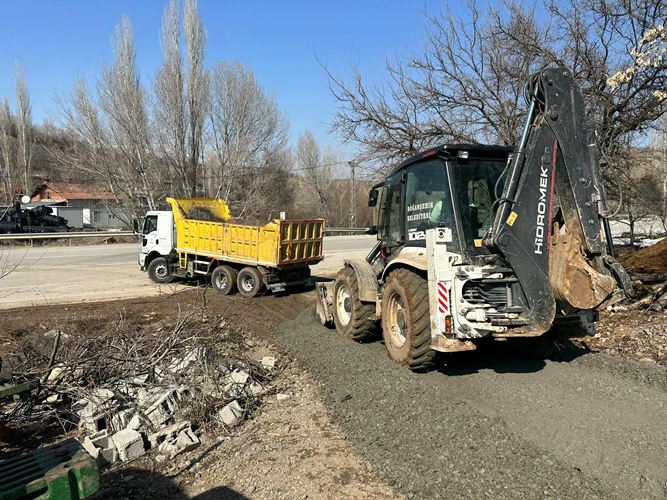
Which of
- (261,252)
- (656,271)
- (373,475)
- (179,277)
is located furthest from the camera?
(179,277)

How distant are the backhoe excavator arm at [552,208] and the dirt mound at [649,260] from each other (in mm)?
7577

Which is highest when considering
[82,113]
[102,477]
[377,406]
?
[82,113]

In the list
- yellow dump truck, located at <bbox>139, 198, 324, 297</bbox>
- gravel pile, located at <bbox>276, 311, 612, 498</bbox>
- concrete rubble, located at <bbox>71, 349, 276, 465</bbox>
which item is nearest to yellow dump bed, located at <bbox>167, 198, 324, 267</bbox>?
yellow dump truck, located at <bbox>139, 198, 324, 297</bbox>

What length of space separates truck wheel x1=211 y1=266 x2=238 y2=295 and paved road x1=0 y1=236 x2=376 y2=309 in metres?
1.25

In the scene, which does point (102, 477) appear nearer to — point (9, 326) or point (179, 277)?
point (9, 326)

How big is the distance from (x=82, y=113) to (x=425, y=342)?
29.0m

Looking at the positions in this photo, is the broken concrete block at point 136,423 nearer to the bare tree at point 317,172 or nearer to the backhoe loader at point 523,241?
the backhoe loader at point 523,241

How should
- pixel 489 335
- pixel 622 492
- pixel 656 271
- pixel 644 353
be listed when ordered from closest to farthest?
pixel 622 492
pixel 489 335
pixel 644 353
pixel 656 271

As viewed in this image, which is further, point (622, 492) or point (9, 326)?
point (9, 326)

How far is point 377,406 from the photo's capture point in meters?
5.05

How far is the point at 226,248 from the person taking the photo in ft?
43.3

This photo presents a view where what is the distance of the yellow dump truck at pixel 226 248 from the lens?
12.4m

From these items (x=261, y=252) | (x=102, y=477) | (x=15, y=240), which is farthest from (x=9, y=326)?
(x=15, y=240)

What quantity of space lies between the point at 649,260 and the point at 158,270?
43.6ft
